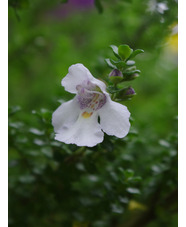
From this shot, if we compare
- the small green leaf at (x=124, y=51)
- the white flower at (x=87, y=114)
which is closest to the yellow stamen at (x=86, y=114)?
the white flower at (x=87, y=114)

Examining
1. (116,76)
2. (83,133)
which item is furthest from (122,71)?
(83,133)

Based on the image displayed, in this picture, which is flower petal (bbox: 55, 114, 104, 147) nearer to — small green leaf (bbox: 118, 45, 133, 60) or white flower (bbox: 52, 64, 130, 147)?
white flower (bbox: 52, 64, 130, 147)

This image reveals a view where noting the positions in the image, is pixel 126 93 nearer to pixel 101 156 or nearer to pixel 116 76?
pixel 116 76

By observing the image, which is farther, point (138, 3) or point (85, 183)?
point (138, 3)

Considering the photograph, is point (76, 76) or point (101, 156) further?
point (101, 156)
